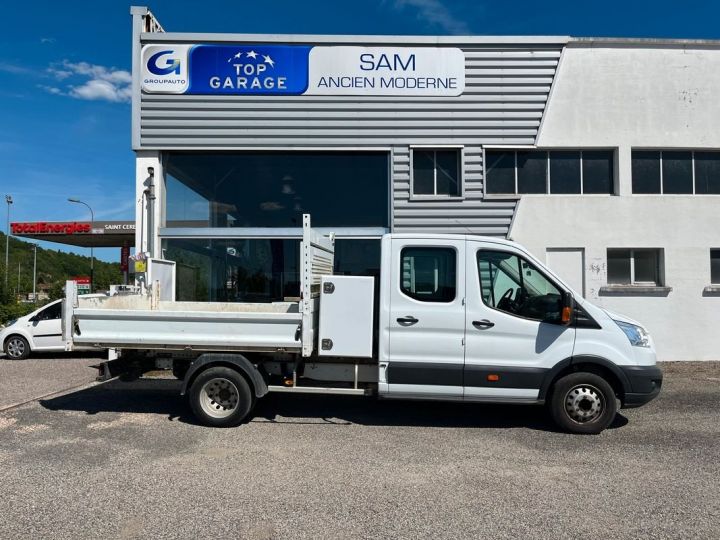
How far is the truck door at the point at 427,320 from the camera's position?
6.29 meters

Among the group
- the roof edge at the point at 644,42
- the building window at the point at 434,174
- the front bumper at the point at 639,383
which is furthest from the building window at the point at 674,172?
→ the front bumper at the point at 639,383

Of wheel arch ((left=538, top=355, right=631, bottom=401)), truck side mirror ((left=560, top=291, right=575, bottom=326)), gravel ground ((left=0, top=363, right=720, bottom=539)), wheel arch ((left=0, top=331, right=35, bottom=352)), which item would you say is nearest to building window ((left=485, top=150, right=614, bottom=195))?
gravel ground ((left=0, top=363, right=720, bottom=539))

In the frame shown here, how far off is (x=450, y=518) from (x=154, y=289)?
554 centimetres

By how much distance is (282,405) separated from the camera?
25.4 ft

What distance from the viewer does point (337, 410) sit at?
7480 mm

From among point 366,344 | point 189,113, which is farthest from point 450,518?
point 189,113

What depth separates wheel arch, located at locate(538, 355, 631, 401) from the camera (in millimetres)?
6207

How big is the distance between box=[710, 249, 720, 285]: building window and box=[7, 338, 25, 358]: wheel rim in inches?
628

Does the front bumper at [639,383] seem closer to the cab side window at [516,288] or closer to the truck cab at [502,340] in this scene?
the truck cab at [502,340]

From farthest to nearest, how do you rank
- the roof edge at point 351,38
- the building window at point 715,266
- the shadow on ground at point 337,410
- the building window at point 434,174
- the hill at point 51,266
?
1. the hill at point 51,266
2. the building window at point 434,174
3. the building window at point 715,266
4. the roof edge at point 351,38
5. the shadow on ground at point 337,410

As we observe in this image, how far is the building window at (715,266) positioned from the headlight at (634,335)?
7064mm

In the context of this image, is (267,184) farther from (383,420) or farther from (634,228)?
(634,228)

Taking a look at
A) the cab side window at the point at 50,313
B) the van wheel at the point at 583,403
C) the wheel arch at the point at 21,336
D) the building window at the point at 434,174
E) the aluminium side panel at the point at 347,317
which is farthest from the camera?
the cab side window at the point at 50,313

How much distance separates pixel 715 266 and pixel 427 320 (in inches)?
358
